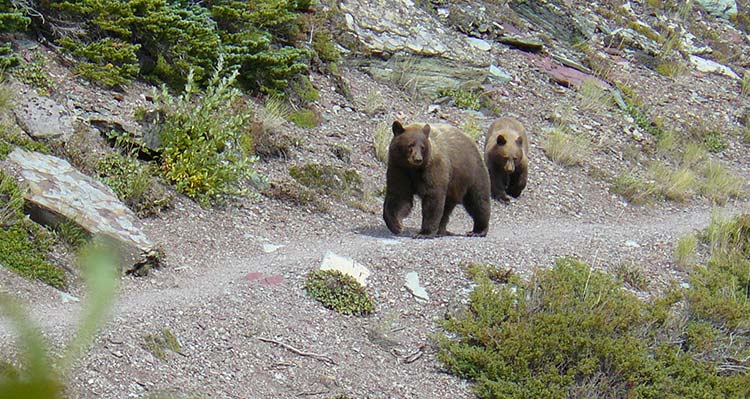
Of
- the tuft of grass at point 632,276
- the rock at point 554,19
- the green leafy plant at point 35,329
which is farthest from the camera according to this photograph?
the rock at point 554,19

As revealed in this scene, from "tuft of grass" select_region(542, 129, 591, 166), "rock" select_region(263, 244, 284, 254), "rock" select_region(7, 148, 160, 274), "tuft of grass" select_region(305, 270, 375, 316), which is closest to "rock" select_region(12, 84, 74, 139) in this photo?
"rock" select_region(7, 148, 160, 274)

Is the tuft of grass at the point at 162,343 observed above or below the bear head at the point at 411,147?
below

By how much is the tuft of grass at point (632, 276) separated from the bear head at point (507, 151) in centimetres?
334

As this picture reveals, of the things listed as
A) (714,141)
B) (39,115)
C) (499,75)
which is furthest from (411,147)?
(714,141)

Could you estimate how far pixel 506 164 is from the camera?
46.7 feet

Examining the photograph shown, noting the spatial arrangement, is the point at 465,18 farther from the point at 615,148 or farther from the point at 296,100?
the point at 296,100

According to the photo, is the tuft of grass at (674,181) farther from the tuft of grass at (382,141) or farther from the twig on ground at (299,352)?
the twig on ground at (299,352)

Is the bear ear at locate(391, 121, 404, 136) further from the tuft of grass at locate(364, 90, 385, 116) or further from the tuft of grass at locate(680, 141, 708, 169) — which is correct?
the tuft of grass at locate(680, 141, 708, 169)

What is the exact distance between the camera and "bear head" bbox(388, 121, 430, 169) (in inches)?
399

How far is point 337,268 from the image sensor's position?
940cm

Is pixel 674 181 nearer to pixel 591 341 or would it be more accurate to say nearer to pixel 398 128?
pixel 398 128

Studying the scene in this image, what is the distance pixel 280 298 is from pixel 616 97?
14505mm

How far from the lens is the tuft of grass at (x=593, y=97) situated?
20.3 meters

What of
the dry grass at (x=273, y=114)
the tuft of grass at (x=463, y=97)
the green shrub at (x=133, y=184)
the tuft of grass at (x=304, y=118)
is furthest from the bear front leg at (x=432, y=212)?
the tuft of grass at (x=463, y=97)
